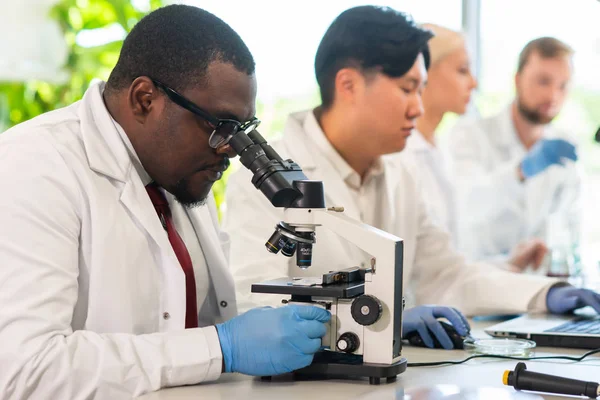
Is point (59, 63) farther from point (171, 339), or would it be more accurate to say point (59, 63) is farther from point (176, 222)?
point (171, 339)

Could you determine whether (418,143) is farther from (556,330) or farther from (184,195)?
(184,195)

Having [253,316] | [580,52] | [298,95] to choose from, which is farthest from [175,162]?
[580,52]

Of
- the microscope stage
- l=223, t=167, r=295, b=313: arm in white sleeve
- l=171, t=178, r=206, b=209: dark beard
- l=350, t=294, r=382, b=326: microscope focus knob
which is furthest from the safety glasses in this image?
l=223, t=167, r=295, b=313: arm in white sleeve

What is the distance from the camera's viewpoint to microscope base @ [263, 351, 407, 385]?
4.69 feet

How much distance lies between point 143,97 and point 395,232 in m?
1.24

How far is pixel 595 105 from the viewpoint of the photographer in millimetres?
4859

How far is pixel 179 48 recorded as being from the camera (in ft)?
5.54

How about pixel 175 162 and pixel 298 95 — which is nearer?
pixel 175 162

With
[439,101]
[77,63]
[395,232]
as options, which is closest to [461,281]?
[395,232]

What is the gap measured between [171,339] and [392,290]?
0.42 metres

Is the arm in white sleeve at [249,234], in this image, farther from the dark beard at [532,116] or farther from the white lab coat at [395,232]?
the dark beard at [532,116]

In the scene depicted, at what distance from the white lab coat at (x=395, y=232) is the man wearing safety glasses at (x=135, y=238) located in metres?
0.34

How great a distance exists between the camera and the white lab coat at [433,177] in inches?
160

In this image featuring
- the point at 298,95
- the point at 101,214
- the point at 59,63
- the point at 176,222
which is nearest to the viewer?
the point at 101,214
